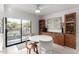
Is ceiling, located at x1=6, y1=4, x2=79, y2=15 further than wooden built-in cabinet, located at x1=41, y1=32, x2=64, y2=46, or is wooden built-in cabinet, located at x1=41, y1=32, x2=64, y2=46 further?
wooden built-in cabinet, located at x1=41, y1=32, x2=64, y2=46

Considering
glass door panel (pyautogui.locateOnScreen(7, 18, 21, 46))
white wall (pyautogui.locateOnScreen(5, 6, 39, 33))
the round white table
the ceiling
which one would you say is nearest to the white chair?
the round white table

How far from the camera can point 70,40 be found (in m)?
1.60

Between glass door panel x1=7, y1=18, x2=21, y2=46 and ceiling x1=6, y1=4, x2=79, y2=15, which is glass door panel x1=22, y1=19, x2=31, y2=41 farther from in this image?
ceiling x1=6, y1=4, x2=79, y2=15

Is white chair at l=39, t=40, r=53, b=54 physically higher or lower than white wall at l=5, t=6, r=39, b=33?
lower

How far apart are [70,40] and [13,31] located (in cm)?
108

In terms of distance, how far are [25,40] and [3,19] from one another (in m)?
0.55

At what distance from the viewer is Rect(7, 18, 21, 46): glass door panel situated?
1.56 m

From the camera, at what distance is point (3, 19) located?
152 centimetres

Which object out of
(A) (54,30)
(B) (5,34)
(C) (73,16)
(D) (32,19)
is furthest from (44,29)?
(B) (5,34)

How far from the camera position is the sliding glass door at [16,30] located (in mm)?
1560

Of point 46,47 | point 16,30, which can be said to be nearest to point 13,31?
point 16,30

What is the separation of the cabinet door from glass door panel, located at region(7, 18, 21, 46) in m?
0.91
